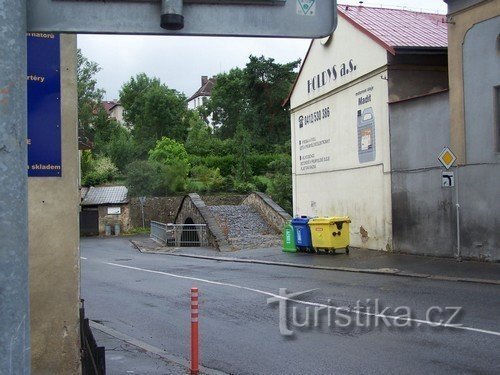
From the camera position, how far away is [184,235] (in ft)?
106

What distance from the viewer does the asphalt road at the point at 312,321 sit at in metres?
7.22

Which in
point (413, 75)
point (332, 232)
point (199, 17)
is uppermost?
point (413, 75)

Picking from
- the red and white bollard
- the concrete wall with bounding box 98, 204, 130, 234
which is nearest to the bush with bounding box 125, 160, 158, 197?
the concrete wall with bounding box 98, 204, 130, 234

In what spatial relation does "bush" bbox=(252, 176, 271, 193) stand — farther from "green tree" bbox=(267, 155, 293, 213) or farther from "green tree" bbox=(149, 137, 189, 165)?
"green tree" bbox=(149, 137, 189, 165)

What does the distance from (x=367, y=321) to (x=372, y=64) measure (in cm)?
1409

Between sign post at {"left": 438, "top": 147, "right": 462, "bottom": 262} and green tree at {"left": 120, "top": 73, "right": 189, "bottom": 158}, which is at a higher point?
green tree at {"left": 120, "top": 73, "right": 189, "bottom": 158}

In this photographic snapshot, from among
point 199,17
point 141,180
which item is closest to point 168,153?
point 141,180

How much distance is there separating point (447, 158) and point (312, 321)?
8.76 m

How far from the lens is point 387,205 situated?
68.6ft

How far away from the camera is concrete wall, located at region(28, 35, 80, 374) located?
17.4ft

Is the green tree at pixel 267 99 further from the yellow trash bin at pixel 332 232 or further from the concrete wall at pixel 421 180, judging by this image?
the concrete wall at pixel 421 180

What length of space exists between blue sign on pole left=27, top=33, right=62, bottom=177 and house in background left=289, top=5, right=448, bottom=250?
14841mm

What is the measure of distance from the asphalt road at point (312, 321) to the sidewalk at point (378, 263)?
0.73 metres

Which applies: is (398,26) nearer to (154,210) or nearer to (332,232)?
(332,232)
